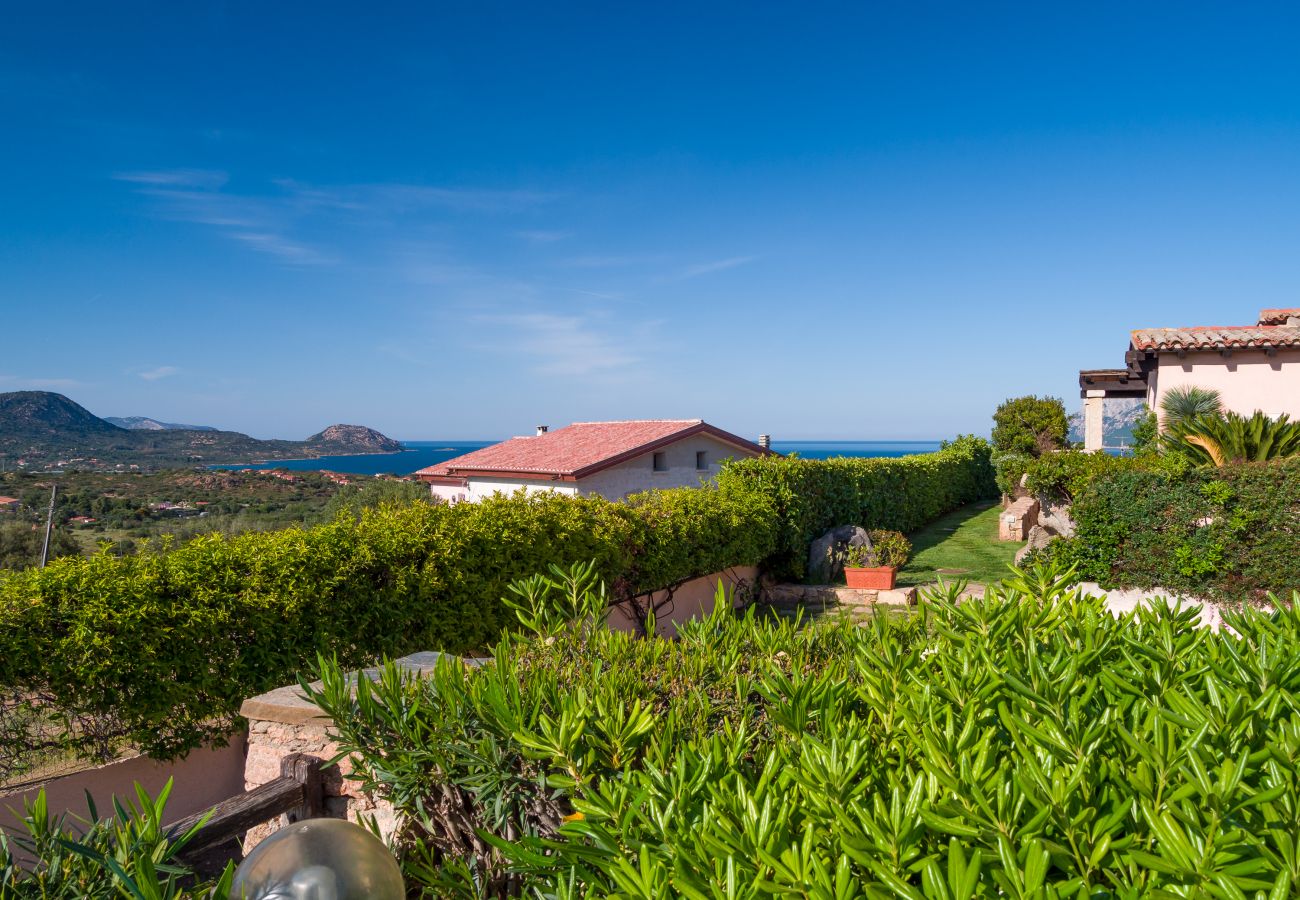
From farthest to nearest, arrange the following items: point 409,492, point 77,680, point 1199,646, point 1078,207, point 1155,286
Answer: point 409,492 → point 1155,286 → point 1078,207 → point 77,680 → point 1199,646

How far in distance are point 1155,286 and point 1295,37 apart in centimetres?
1101

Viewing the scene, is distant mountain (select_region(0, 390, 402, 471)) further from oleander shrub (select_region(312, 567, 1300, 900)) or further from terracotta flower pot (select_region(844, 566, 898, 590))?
oleander shrub (select_region(312, 567, 1300, 900))

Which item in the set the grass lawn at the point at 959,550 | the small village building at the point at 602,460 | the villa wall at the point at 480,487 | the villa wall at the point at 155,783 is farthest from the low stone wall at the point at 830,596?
the villa wall at the point at 480,487

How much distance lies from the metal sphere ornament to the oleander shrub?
0.30 metres

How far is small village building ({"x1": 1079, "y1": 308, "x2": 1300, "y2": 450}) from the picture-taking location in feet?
43.4

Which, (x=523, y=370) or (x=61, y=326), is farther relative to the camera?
(x=523, y=370)

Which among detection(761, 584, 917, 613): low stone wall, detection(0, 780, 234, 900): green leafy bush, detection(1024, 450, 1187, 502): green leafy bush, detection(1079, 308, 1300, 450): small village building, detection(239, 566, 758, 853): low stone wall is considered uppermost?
detection(1079, 308, 1300, 450): small village building

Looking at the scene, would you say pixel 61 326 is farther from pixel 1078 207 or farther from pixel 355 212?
pixel 1078 207

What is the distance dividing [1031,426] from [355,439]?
71.0m

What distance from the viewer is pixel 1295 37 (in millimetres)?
13695

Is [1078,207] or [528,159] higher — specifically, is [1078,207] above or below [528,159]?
below

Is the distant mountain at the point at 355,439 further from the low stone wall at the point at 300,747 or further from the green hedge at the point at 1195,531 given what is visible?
the low stone wall at the point at 300,747

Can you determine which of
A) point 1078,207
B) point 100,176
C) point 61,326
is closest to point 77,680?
point 100,176

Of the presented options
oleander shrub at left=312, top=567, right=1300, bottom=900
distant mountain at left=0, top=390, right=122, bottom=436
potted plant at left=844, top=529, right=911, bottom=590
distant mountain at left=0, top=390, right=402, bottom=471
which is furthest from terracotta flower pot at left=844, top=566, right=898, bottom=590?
distant mountain at left=0, top=390, right=122, bottom=436
